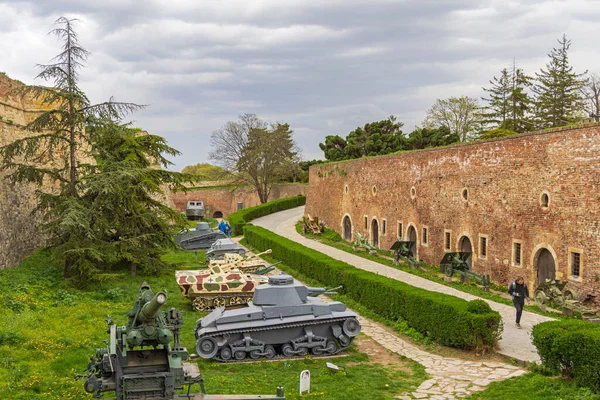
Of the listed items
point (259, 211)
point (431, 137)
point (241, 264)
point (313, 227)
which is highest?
point (431, 137)

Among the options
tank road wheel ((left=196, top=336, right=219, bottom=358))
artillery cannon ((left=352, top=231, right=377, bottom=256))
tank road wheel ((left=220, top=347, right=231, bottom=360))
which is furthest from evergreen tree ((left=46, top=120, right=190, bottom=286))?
artillery cannon ((left=352, top=231, right=377, bottom=256))

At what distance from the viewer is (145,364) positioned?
29.3 ft

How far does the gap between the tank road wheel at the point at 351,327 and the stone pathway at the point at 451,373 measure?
3.25ft

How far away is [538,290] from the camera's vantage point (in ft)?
58.0

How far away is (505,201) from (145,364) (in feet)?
49.5

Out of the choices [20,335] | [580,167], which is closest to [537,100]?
[580,167]

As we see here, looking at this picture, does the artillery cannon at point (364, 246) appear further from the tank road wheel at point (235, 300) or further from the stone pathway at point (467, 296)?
the tank road wheel at point (235, 300)

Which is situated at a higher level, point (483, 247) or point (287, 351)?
point (483, 247)

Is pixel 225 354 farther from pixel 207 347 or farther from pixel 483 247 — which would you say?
pixel 483 247

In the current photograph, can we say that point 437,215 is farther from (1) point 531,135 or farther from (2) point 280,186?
(2) point 280,186

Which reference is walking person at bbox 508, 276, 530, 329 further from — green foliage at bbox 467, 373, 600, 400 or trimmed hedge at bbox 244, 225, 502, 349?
green foliage at bbox 467, 373, 600, 400

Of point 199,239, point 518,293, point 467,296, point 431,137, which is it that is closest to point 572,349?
point 518,293

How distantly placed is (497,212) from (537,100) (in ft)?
96.5

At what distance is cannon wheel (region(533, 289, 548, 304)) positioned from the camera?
1702 centimetres
